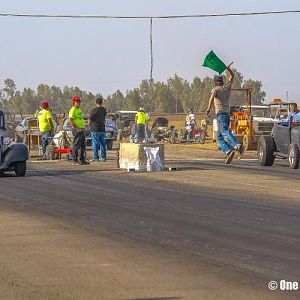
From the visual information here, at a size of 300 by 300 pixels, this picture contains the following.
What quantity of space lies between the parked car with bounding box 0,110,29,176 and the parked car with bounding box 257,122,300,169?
6.41 meters

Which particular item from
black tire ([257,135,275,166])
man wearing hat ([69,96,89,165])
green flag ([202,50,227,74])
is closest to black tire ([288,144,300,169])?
black tire ([257,135,275,166])

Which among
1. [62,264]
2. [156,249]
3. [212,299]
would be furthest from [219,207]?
[212,299]

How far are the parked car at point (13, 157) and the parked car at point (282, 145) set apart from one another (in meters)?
6.41

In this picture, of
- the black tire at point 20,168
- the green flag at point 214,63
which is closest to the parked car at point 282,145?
the green flag at point 214,63

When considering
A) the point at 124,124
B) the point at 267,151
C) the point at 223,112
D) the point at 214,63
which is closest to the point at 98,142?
the point at 214,63

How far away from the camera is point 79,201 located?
14.1 metres

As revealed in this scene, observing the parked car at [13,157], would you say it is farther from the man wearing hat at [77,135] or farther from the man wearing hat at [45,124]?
the man wearing hat at [45,124]

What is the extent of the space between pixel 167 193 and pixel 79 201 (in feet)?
5.99

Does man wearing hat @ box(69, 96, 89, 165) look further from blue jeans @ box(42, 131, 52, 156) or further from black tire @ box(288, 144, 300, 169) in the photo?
black tire @ box(288, 144, 300, 169)

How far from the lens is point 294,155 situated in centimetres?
2169

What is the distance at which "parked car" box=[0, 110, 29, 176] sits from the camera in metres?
19.7

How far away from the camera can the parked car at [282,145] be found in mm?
21719

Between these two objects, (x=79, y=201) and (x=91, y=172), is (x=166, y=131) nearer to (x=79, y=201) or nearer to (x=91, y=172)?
(x=91, y=172)

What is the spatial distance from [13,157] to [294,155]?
6745 millimetres
